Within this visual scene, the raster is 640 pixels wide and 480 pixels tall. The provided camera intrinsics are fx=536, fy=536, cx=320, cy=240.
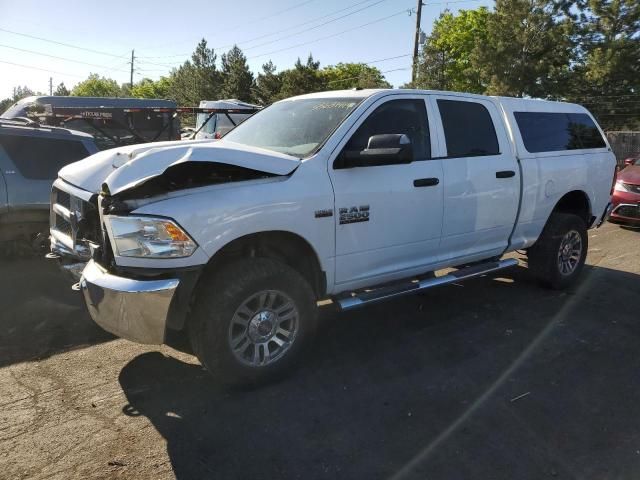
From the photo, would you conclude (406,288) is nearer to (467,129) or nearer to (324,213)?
(324,213)

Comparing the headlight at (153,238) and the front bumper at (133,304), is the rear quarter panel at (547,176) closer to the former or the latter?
the headlight at (153,238)

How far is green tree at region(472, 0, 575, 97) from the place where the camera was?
32.7 meters

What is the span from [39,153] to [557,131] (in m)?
5.95

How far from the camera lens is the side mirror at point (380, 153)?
3.69 m

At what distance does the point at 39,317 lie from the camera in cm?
494

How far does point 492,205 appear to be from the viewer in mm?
4988

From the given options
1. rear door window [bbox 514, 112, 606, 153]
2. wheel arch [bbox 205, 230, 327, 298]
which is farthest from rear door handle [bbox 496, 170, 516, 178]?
wheel arch [bbox 205, 230, 327, 298]

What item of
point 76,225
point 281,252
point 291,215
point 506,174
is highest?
point 506,174

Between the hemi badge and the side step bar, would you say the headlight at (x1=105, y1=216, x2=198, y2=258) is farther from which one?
the side step bar

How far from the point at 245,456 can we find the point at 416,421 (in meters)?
1.07

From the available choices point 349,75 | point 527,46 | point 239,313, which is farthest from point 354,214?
point 349,75

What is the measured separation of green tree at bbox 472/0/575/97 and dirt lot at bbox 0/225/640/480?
1224 inches

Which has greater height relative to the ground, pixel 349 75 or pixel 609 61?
pixel 349 75

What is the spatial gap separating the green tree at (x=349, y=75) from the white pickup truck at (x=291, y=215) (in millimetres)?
47054
